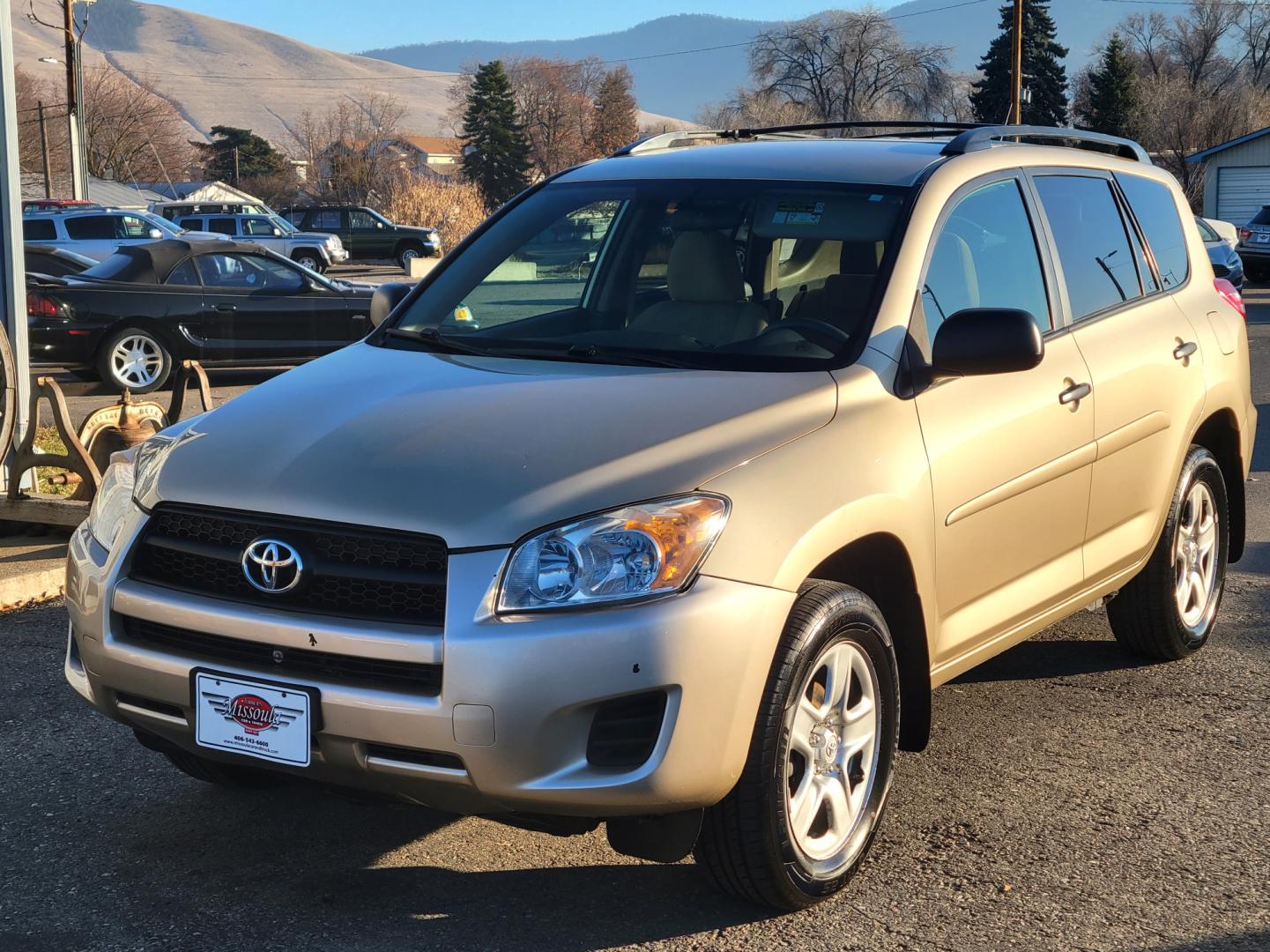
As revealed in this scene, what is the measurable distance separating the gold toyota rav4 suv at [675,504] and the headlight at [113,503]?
2cm

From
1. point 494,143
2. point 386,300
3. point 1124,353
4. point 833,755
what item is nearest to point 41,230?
point 386,300

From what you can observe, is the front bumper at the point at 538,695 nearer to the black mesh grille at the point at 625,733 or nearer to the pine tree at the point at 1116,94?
the black mesh grille at the point at 625,733

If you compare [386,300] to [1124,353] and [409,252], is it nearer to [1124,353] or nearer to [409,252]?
[1124,353]

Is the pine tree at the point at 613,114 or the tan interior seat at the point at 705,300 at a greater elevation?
the pine tree at the point at 613,114

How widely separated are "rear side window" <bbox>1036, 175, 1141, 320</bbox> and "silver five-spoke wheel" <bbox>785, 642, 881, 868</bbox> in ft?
5.61

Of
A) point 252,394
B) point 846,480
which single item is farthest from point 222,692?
point 846,480

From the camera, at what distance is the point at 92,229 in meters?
28.5

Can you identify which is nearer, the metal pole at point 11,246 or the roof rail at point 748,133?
the roof rail at point 748,133

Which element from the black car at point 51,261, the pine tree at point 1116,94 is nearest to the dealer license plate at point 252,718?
the black car at point 51,261

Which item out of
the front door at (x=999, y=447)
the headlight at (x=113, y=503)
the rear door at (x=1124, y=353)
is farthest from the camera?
the rear door at (x=1124, y=353)

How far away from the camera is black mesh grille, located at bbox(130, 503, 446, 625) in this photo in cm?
310

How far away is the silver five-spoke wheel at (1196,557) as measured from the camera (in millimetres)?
5465

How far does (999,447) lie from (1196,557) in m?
1.95

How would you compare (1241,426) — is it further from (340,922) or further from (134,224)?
(134,224)
